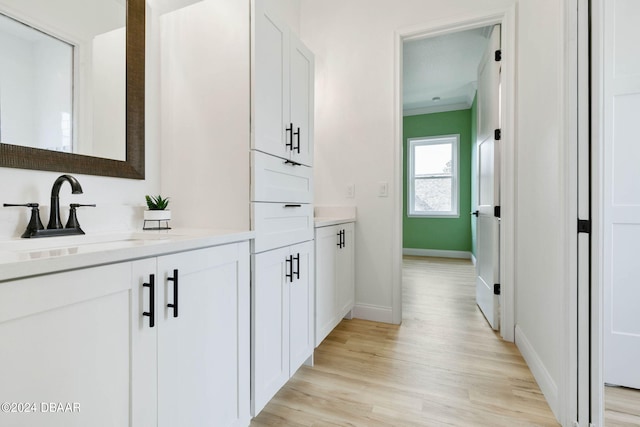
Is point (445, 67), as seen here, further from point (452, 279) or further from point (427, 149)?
point (452, 279)

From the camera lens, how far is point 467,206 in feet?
18.2

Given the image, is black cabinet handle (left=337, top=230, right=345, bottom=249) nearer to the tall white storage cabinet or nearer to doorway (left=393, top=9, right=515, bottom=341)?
the tall white storage cabinet

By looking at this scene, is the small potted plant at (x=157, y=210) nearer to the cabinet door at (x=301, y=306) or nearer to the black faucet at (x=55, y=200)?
the black faucet at (x=55, y=200)

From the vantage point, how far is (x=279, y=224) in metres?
1.45

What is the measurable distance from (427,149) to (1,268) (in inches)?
239

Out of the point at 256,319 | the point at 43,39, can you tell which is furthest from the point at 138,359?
the point at 43,39

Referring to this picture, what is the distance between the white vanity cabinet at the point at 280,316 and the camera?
1.27 meters

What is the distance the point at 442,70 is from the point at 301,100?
11.0 ft

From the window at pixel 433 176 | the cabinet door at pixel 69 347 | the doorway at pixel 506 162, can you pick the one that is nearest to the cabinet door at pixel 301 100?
the cabinet door at pixel 69 347

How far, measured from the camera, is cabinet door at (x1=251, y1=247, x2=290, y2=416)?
1.26m

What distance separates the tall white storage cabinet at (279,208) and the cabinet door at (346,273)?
50 cm

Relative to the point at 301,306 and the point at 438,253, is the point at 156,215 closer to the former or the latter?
the point at 301,306

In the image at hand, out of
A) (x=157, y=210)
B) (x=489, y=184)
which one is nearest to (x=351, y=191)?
(x=489, y=184)

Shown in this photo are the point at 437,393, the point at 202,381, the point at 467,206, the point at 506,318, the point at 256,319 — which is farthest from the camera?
the point at 467,206
